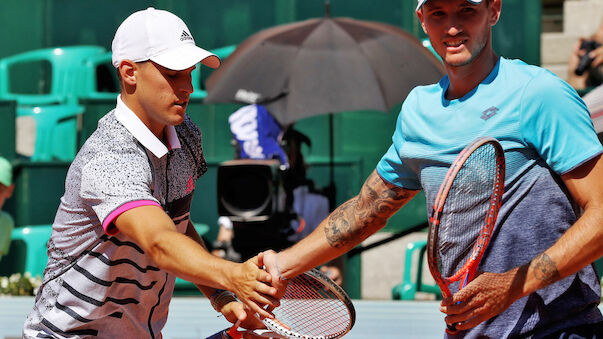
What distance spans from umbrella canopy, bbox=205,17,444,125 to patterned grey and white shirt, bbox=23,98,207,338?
340cm

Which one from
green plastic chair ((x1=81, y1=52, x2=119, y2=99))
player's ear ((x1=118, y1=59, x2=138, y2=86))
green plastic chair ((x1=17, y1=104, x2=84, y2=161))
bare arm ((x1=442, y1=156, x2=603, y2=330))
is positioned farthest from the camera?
green plastic chair ((x1=81, y1=52, x2=119, y2=99))

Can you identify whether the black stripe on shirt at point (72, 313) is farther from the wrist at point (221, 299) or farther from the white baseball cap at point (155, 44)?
the white baseball cap at point (155, 44)

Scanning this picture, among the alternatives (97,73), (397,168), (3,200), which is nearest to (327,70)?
(97,73)

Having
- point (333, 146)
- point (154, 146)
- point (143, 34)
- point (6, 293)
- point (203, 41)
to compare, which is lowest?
point (6, 293)

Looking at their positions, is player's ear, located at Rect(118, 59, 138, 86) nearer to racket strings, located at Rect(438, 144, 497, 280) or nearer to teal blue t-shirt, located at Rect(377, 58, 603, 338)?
teal blue t-shirt, located at Rect(377, 58, 603, 338)

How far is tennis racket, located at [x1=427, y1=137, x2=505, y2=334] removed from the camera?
8.02 feet

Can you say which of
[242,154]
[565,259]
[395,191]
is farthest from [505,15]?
[565,259]

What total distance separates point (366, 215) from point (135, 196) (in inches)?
30.4

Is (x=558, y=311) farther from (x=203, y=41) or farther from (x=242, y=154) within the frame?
(x=203, y=41)

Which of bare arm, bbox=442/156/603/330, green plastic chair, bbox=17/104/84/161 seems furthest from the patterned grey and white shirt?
green plastic chair, bbox=17/104/84/161

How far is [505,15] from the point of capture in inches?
282

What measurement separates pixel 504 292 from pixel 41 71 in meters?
6.38

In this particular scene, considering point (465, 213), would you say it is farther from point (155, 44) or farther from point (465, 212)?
point (155, 44)

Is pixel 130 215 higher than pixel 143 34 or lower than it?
lower
